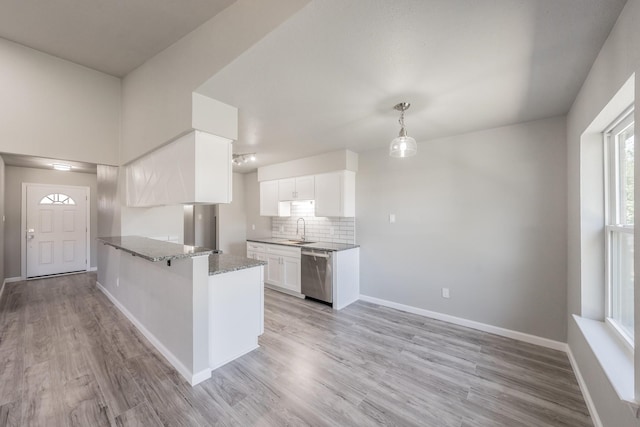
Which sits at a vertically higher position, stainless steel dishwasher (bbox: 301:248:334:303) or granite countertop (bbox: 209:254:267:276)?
granite countertop (bbox: 209:254:267:276)

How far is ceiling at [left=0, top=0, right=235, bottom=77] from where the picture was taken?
1945mm

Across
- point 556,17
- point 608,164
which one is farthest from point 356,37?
point 608,164

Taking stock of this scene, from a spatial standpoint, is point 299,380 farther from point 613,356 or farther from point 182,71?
point 182,71

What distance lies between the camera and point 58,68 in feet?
9.93

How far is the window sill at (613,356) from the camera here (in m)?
1.25

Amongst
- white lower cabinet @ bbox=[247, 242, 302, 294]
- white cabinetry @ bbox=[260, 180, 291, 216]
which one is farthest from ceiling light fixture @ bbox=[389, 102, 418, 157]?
white cabinetry @ bbox=[260, 180, 291, 216]

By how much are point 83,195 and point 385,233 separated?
6510 mm

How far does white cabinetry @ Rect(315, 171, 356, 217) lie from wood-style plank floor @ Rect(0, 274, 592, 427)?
1708 millimetres

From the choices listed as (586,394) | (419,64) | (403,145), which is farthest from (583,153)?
(586,394)

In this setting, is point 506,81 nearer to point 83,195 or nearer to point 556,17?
point 556,17

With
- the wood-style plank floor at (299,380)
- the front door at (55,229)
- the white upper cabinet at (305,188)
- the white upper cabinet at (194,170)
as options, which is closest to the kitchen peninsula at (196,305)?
the wood-style plank floor at (299,380)

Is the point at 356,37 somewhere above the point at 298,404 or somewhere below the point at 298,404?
above

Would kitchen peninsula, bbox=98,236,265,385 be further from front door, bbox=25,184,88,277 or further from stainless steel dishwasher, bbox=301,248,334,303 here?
front door, bbox=25,184,88,277

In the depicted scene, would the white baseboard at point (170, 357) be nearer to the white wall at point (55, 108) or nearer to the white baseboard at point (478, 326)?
the white wall at point (55, 108)
